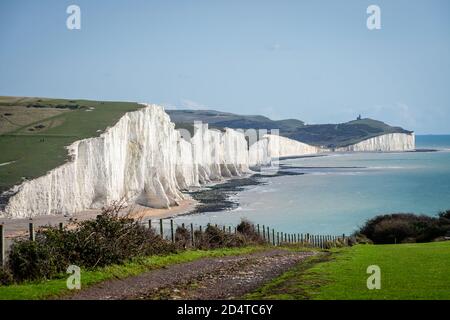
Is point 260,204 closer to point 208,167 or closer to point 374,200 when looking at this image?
point 374,200

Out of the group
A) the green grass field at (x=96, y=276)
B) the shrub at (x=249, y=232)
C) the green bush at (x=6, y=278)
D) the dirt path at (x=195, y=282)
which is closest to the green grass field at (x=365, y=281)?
the dirt path at (x=195, y=282)

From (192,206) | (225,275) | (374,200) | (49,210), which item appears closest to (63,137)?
(49,210)

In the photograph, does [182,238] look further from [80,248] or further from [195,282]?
[195,282]

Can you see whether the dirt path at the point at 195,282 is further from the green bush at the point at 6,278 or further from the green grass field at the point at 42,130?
the green grass field at the point at 42,130

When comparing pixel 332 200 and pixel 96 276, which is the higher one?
pixel 96 276

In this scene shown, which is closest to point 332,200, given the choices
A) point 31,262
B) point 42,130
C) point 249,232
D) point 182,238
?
point 42,130
